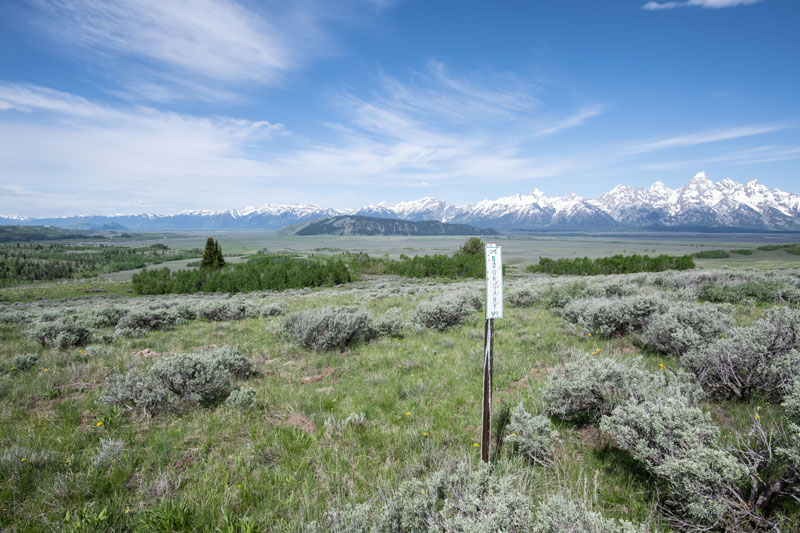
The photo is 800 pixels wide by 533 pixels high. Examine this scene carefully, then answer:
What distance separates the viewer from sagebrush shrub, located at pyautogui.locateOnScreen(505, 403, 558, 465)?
13.0ft

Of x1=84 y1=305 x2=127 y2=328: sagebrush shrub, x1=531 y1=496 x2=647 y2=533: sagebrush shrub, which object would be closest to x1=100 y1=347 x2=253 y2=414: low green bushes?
x1=531 y1=496 x2=647 y2=533: sagebrush shrub

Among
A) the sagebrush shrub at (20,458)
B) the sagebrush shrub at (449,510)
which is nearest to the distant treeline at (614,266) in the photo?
the sagebrush shrub at (449,510)

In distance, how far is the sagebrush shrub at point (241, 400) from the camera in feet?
18.5

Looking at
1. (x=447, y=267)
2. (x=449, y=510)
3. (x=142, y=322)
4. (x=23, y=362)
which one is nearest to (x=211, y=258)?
(x=447, y=267)

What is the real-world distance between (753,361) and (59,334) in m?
15.5

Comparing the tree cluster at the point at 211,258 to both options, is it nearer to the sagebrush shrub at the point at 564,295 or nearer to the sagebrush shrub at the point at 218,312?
the sagebrush shrub at the point at 218,312

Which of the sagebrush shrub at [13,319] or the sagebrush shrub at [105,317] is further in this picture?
the sagebrush shrub at [13,319]

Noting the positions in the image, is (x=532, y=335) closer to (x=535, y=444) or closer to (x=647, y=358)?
(x=647, y=358)

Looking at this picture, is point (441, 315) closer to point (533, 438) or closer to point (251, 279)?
point (533, 438)

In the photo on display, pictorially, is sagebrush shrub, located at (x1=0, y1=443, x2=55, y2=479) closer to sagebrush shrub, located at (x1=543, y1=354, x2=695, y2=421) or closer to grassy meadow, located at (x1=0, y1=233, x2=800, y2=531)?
grassy meadow, located at (x1=0, y1=233, x2=800, y2=531)

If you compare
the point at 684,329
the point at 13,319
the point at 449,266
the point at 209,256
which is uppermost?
the point at 684,329

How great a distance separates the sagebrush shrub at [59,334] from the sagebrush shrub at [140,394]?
18.5 feet

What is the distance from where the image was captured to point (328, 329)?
31.1 feet

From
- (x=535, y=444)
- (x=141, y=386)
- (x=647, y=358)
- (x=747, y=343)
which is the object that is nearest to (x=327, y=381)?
(x=141, y=386)
